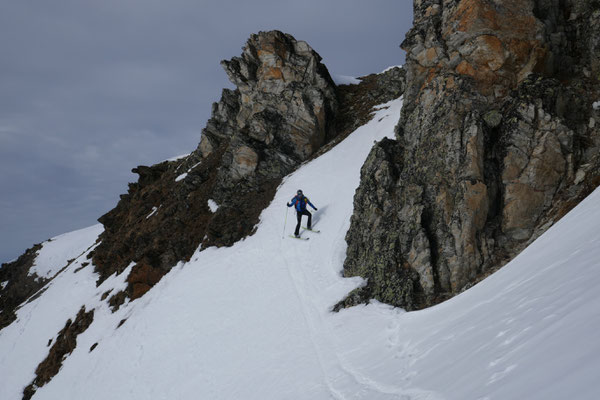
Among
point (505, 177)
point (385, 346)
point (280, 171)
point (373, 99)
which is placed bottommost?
point (385, 346)

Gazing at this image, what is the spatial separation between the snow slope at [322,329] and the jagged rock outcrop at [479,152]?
170 cm

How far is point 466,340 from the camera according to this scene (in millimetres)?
5379

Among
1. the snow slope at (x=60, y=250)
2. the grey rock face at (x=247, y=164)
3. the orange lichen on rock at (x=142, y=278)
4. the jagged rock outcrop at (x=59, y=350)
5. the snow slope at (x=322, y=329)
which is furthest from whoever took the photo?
the snow slope at (x=60, y=250)

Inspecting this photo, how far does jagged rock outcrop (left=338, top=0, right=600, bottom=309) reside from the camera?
9734 millimetres

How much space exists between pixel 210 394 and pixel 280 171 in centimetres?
1972

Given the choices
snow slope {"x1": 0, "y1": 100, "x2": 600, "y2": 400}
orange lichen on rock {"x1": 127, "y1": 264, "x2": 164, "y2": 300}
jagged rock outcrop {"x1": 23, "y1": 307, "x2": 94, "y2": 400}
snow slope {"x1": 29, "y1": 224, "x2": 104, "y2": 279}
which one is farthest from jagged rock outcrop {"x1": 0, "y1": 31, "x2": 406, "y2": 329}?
snow slope {"x1": 29, "y1": 224, "x2": 104, "y2": 279}

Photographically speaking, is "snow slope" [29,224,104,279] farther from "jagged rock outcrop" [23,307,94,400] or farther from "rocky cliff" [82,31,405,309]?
"jagged rock outcrop" [23,307,94,400]

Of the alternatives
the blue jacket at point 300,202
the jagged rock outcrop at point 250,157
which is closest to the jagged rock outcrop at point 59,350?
the jagged rock outcrop at point 250,157

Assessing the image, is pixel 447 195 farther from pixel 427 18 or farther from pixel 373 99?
pixel 373 99

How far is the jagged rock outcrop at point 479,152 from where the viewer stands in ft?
31.9

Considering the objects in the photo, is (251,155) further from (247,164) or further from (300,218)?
(300,218)

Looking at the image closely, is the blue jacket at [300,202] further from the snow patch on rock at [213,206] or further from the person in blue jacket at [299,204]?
the snow patch on rock at [213,206]

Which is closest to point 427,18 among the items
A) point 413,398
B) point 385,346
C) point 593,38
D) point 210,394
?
point 593,38

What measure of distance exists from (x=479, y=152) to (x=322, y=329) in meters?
8.57
